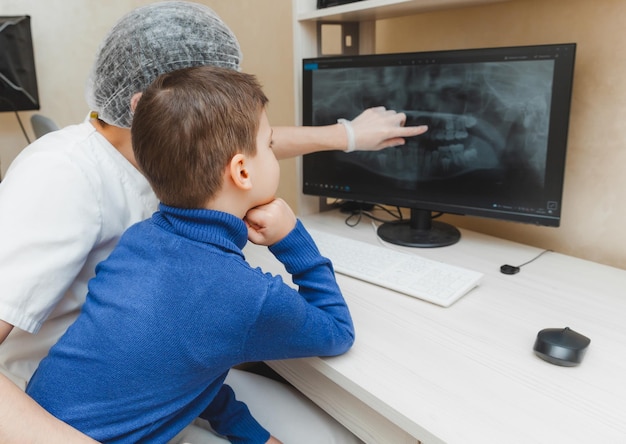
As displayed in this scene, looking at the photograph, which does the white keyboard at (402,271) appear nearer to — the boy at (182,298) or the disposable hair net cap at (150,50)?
the boy at (182,298)

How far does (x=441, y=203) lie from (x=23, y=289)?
0.89 meters

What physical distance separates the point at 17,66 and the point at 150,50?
4.90 ft

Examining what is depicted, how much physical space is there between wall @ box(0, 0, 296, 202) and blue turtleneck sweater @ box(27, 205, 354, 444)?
4.69 feet

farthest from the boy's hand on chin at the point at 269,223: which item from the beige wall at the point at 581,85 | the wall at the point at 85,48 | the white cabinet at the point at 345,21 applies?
the wall at the point at 85,48

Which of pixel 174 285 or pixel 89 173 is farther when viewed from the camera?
pixel 89 173

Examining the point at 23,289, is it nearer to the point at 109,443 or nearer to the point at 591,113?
the point at 109,443

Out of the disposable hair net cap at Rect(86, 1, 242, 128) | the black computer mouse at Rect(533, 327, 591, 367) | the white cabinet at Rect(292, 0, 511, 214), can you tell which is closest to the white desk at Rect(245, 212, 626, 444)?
the black computer mouse at Rect(533, 327, 591, 367)

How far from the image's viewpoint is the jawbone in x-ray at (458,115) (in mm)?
1036

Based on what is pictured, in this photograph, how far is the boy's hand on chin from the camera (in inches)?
32.6

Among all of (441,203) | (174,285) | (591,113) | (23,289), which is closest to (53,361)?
(23,289)

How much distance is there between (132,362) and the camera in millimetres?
668

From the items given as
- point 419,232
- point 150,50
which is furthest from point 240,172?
point 419,232

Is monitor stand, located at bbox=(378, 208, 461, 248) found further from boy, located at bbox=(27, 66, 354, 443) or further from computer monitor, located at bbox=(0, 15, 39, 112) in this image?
computer monitor, located at bbox=(0, 15, 39, 112)

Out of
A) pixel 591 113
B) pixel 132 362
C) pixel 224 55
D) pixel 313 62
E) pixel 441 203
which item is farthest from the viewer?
pixel 313 62
